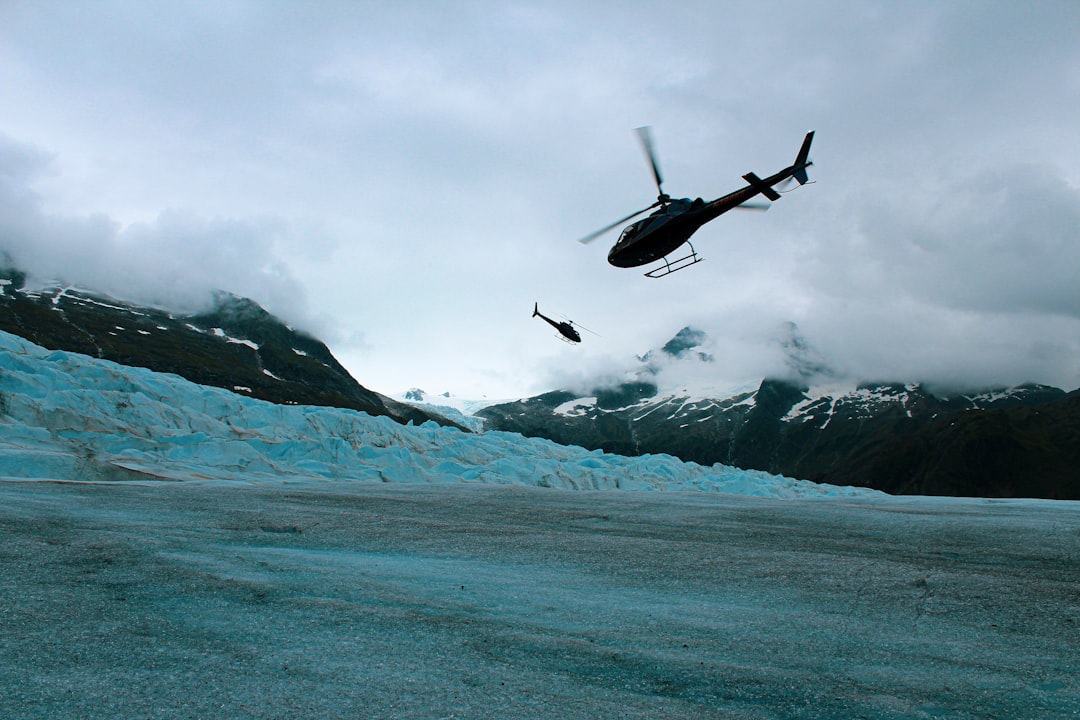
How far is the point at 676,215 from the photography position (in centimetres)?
2262

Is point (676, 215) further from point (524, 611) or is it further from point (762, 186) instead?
point (524, 611)

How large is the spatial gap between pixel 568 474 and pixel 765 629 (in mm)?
33440

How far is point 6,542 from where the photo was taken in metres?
6.68

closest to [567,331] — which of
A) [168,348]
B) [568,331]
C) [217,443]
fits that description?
[568,331]

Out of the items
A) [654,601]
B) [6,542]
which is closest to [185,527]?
[6,542]

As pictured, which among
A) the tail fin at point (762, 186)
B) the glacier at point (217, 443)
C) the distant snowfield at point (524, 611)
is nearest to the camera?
the distant snowfield at point (524, 611)

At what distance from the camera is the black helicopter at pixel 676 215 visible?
71.6ft

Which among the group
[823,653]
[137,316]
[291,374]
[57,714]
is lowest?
[57,714]

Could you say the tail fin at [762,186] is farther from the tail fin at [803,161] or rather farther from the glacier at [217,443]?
the glacier at [217,443]

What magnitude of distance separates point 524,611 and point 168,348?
17391 cm

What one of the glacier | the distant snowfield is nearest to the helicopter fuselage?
the distant snowfield

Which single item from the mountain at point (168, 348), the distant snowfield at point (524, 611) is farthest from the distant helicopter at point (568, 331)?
the mountain at point (168, 348)

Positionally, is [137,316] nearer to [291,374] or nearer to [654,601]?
[291,374]

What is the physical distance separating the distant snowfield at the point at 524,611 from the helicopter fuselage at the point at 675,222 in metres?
13.2
